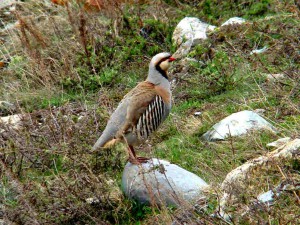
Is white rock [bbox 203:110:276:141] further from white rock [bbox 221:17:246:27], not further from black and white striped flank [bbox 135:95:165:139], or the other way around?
white rock [bbox 221:17:246:27]

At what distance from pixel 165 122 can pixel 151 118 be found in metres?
1.34

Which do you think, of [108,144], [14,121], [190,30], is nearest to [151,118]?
[108,144]

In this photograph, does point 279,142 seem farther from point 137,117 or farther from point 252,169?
point 137,117

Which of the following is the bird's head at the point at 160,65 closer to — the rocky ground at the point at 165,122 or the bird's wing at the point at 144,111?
the bird's wing at the point at 144,111

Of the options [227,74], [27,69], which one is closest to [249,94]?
[227,74]

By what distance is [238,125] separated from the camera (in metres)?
7.50

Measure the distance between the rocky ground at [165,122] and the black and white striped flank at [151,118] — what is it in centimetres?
16

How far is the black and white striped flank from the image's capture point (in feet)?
23.6

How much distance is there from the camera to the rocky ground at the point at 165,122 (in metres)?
5.94

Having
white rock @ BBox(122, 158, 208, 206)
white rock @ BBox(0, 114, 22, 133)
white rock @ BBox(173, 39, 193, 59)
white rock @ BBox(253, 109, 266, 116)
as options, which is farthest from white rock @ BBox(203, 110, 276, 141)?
white rock @ BBox(173, 39, 193, 59)

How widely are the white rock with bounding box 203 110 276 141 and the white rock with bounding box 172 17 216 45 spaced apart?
2.80m

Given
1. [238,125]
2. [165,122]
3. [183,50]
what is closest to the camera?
[238,125]

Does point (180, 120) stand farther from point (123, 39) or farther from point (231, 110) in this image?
point (123, 39)

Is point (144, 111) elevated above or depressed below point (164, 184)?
above
